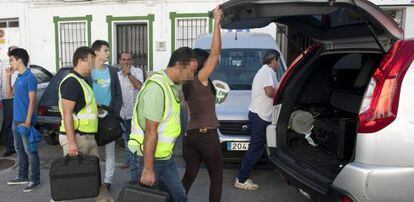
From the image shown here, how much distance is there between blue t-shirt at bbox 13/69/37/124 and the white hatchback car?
2.44 meters

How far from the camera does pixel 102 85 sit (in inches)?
182

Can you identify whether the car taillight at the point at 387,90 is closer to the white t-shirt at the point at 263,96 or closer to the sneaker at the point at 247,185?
the white t-shirt at the point at 263,96

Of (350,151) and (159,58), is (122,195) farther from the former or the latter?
(159,58)

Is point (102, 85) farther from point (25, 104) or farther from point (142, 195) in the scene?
point (142, 195)

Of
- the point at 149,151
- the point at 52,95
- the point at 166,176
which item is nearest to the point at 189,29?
the point at 52,95

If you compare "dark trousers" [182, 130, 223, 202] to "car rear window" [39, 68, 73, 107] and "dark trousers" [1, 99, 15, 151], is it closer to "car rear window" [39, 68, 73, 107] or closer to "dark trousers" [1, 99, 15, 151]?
"car rear window" [39, 68, 73, 107]

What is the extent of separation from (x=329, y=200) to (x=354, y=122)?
631 mm

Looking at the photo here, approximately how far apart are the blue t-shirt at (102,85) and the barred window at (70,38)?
333 inches

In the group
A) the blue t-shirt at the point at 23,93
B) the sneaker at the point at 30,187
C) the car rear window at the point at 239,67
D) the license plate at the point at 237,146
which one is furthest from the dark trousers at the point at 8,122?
the license plate at the point at 237,146

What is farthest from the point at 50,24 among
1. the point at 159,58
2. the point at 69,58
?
the point at 159,58

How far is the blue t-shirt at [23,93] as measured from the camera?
4629 mm

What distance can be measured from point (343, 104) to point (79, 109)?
2510mm

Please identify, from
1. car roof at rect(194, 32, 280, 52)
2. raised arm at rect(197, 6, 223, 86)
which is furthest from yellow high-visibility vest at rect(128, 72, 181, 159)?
car roof at rect(194, 32, 280, 52)

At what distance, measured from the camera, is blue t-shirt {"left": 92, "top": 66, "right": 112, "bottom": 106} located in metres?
4.58
